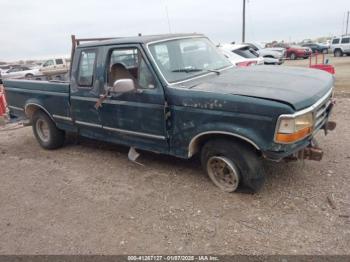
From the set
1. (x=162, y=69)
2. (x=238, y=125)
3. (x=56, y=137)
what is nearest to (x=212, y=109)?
(x=238, y=125)

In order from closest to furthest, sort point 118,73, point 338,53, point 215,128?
point 215,128, point 118,73, point 338,53

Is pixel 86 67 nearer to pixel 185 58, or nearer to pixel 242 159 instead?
pixel 185 58

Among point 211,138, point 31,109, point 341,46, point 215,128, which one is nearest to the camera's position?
point 215,128

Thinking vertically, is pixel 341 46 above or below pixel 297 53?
above

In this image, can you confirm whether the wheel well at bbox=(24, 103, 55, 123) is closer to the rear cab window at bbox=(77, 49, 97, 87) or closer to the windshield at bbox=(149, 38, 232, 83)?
the rear cab window at bbox=(77, 49, 97, 87)

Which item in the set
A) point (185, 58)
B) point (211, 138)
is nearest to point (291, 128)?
point (211, 138)

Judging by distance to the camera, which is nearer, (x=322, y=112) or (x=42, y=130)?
(x=322, y=112)

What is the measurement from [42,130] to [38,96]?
2.65ft

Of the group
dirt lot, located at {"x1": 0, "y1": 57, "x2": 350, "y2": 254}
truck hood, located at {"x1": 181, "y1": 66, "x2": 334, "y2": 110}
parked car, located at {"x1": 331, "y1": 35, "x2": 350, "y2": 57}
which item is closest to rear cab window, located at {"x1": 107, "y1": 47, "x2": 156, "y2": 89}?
truck hood, located at {"x1": 181, "y1": 66, "x2": 334, "y2": 110}

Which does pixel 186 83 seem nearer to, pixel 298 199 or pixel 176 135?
pixel 176 135

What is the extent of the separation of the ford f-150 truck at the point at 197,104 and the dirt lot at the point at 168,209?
436mm

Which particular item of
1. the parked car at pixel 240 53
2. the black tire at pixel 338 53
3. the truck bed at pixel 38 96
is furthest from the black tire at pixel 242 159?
the black tire at pixel 338 53

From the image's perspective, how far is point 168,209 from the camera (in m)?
3.68

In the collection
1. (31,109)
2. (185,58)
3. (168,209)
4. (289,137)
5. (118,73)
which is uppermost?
(185,58)
